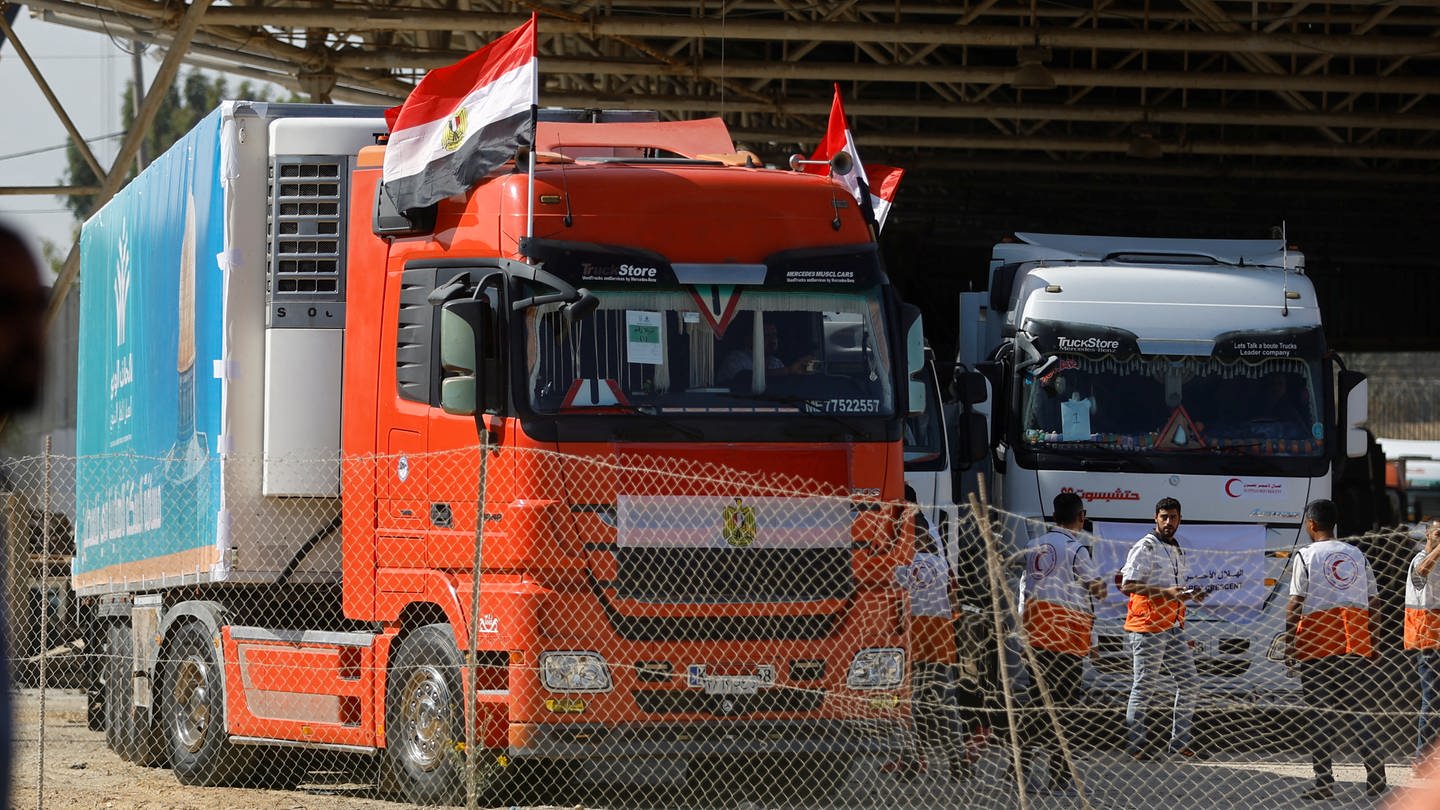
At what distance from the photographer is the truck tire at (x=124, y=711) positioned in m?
12.3

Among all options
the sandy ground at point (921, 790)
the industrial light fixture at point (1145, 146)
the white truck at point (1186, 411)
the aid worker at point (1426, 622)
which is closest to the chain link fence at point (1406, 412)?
the industrial light fixture at point (1145, 146)

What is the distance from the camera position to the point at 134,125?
17.0m

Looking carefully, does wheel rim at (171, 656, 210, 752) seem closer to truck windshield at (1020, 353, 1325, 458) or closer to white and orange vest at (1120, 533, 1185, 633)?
white and orange vest at (1120, 533, 1185, 633)

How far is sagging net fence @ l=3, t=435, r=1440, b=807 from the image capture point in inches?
339

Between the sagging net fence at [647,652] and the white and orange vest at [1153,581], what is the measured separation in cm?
12

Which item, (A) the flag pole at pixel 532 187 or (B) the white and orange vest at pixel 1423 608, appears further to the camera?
(B) the white and orange vest at pixel 1423 608

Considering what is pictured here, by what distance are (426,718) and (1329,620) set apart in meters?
5.50

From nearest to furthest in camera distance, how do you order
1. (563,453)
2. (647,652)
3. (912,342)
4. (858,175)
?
(563,453) → (647,652) → (912,342) → (858,175)

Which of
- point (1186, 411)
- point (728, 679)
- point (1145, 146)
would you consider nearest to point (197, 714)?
point (728, 679)

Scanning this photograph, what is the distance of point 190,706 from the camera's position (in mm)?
11539

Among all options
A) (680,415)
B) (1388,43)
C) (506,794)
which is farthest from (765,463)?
(1388,43)

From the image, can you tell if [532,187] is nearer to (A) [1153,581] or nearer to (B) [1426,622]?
(A) [1153,581]

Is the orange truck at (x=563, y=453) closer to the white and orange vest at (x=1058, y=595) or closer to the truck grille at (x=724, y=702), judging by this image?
the truck grille at (x=724, y=702)

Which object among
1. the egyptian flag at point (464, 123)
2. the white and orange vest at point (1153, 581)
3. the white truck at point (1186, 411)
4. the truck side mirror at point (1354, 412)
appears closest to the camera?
the egyptian flag at point (464, 123)
